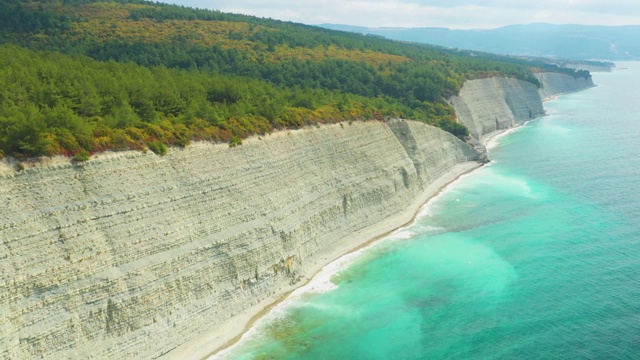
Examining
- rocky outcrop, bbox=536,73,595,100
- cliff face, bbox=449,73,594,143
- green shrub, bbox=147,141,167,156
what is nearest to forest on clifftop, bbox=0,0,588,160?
green shrub, bbox=147,141,167,156

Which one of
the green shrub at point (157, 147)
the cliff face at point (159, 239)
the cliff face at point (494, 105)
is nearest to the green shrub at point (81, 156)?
the cliff face at point (159, 239)

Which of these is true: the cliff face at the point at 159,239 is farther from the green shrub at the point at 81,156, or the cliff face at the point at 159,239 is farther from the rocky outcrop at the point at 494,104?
the rocky outcrop at the point at 494,104

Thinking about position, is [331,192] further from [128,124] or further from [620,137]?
[620,137]

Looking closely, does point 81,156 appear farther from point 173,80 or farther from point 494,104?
point 494,104

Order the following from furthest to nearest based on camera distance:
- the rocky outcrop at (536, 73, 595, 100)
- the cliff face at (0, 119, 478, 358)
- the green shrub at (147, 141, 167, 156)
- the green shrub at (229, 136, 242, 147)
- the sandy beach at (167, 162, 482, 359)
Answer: the rocky outcrop at (536, 73, 595, 100)
the green shrub at (229, 136, 242, 147)
the green shrub at (147, 141, 167, 156)
the sandy beach at (167, 162, 482, 359)
the cliff face at (0, 119, 478, 358)

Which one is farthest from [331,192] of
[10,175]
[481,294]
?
[10,175]

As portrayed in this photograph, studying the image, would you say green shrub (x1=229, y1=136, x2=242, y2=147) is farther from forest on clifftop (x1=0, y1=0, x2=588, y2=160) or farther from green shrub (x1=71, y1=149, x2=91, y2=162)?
green shrub (x1=71, y1=149, x2=91, y2=162)
